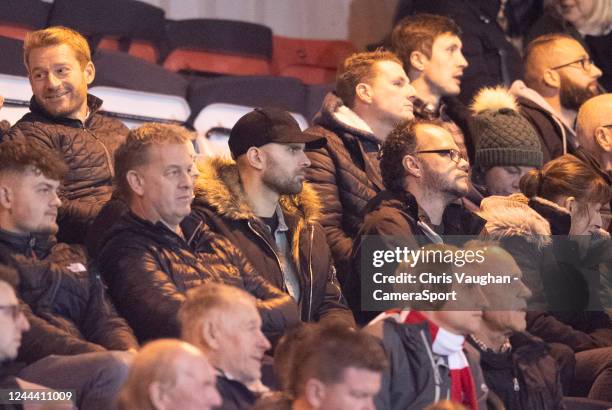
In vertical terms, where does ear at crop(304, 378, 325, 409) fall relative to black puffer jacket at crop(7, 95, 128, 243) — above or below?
below

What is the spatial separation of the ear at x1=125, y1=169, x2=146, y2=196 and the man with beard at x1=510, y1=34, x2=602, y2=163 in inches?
129

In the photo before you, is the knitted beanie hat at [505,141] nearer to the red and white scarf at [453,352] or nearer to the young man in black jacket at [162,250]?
the young man in black jacket at [162,250]

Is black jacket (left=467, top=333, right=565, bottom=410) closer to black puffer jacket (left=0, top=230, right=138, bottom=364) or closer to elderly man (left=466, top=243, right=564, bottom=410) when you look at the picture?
elderly man (left=466, top=243, right=564, bottom=410)

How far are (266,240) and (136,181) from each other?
64 centimetres

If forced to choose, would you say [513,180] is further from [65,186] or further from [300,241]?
[65,186]

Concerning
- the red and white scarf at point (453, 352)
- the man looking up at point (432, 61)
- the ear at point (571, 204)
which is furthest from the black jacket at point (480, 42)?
the red and white scarf at point (453, 352)

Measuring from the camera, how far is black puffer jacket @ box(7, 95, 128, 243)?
529cm

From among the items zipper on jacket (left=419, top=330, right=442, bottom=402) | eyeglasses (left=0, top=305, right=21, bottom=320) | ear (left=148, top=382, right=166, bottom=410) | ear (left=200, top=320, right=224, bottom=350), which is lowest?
zipper on jacket (left=419, top=330, right=442, bottom=402)

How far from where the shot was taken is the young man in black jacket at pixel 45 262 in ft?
14.4

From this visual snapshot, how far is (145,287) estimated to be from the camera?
15.0 ft

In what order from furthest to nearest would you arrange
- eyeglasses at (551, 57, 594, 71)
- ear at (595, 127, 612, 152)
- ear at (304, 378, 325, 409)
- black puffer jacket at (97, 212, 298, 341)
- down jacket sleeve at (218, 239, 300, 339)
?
1. eyeglasses at (551, 57, 594, 71)
2. ear at (595, 127, 612, 152)
3. down jacket sleeve at (218, 239, 300, 339)
4. black puffer jacket at (97, 212, 298, 341)
5. ear at (304, 378, 325, 409)

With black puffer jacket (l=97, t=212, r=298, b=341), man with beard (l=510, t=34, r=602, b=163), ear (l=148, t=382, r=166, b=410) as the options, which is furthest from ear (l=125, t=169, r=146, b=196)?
man with beard (l=510, t=34, r=602, b=163)

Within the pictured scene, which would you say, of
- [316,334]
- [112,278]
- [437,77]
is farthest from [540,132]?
[316,334]

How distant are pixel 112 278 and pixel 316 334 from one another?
111 cm
